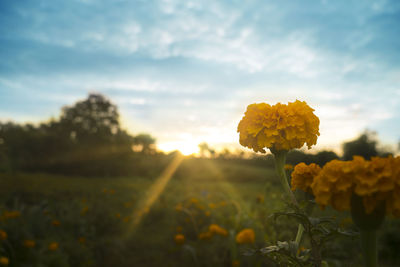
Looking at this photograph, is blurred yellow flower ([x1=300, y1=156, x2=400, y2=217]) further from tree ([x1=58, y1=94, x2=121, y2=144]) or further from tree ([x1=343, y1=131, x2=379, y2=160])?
tree ([x1=58, y1=94, x2=121, y2=144])

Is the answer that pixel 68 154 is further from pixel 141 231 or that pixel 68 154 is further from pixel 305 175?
pixel 305 175

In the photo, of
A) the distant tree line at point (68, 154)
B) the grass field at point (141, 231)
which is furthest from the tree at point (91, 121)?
the grass field at point (141, 231)

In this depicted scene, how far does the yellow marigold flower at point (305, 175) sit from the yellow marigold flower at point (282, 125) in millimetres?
137

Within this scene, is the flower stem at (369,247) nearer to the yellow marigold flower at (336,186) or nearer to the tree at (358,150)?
the yellow marigold flower at (336,186)

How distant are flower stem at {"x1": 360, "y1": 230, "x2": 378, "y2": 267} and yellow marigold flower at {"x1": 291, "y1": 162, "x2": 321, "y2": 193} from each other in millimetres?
274

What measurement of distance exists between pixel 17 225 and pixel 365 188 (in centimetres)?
427

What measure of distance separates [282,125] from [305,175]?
23 centimetres

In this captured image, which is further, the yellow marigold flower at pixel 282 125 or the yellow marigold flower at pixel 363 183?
Result: the yellow marigold flower at pixel 282 125

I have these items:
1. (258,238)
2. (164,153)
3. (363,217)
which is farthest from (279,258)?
(164,153)

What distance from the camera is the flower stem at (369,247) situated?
745mm

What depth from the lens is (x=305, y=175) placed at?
1.03 m

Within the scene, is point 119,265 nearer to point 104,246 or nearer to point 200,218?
point 104,246

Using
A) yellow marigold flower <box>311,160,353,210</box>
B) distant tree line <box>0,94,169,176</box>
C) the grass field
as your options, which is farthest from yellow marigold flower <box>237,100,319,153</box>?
distant tree line <box>0,94,169,176</box>

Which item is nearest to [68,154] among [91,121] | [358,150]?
[91,121]
